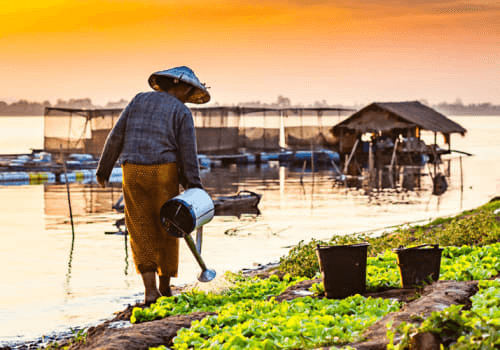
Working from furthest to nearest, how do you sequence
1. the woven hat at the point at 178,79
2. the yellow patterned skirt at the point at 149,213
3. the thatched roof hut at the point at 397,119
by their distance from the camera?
the thatched roof hut at the point at 397,119
the woven hat at the point at 178,79
the yellow patterned skirt at the point at 149,213

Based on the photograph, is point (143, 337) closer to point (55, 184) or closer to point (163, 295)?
point (163, 295)

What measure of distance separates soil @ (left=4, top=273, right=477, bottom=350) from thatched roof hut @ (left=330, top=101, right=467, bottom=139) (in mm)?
39741

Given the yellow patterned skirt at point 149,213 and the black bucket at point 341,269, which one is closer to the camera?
the black bucket at point 341,269

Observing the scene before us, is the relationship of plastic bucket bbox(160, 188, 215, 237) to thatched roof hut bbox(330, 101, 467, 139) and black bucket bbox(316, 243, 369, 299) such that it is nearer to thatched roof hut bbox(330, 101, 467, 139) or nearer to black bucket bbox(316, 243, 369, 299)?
black bucket bbox(316, 243, 369, 299)

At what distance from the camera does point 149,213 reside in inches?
293

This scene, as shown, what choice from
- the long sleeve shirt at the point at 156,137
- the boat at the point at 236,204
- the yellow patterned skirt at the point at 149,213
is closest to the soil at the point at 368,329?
the yellow patterned skirt at the point at 149,213

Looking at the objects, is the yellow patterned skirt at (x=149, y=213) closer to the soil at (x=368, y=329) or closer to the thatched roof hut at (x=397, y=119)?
the soil at (x=368, y=329)

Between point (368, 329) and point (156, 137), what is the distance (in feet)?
9.94

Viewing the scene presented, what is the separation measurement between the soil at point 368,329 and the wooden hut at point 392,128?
120 feet

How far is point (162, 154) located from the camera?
745 centimetres

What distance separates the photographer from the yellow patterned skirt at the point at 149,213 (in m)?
7.43

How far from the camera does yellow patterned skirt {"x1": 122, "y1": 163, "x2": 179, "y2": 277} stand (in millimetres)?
7430

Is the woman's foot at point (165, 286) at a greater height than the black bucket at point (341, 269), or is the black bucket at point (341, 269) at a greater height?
the black bucket at point (341, 269)

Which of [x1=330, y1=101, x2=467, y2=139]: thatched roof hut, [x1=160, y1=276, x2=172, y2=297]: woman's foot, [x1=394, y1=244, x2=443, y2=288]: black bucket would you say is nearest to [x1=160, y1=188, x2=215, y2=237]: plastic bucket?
[x1=160, y1=276, x2=172, y2=297]: woman's foot
